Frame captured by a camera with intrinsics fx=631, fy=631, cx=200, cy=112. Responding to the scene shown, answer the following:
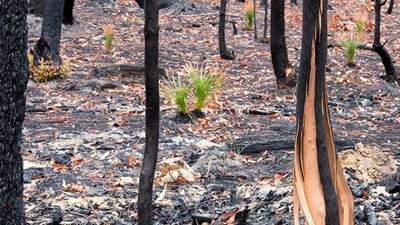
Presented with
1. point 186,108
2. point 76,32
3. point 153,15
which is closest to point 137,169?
→ point 186,108

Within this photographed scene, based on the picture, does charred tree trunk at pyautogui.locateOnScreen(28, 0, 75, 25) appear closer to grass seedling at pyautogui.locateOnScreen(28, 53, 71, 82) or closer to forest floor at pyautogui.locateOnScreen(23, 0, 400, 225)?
forest floor at pyautogui.locateOnScreen(23, 0, 400, 225)

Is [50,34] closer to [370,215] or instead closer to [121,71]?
[121,71]

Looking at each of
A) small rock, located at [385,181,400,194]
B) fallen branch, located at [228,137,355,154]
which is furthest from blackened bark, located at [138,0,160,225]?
fallen branch, located at [228,137,355,154]

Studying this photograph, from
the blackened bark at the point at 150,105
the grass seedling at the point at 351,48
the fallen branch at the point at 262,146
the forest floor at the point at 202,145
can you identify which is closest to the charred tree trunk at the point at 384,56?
the forest floor at the point at 202,145

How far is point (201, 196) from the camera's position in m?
5.57

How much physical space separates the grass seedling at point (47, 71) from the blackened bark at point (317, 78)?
8396mm

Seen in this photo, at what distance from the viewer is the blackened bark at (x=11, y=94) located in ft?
10.3

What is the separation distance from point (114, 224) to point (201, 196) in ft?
3.22

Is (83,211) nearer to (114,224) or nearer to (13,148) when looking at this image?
(114,224)

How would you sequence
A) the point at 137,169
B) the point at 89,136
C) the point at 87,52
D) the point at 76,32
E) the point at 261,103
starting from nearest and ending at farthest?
the point at 137,169 → the point at 89,136 → the point at 261,103 → the point at 87,52 → the point at 76,32

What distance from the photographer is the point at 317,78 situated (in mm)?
3248

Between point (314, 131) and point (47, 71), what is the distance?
8.50 m

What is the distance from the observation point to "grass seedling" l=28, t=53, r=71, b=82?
11.0 m

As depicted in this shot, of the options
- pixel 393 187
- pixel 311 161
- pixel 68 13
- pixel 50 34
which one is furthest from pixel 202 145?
pixel 68 13
